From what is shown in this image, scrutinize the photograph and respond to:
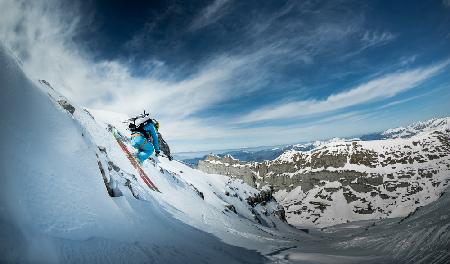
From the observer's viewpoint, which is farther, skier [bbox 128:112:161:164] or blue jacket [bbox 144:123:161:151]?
blue jacket [bbox 144:123:161:151]

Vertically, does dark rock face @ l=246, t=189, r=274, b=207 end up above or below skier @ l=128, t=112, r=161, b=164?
below

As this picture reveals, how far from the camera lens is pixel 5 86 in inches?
471

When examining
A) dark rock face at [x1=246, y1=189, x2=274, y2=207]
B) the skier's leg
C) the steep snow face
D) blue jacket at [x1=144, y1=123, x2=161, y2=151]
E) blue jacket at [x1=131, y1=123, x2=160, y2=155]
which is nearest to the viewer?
the steep snow face

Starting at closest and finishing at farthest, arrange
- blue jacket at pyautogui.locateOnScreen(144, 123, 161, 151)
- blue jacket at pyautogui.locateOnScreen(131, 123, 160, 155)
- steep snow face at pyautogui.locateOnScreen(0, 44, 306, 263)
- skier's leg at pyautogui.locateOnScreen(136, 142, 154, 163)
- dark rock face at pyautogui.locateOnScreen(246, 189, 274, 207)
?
steep snow face at pyautogui.locateOnScreen(0, 44, 306, 263)
blue jacket at pyautogui.locateOnScreen(131, 123, 160, 155)
blue jacket at pyautogui.locateOnScreen(144, 123, 161, 151)
skier's leg at pyautogui.locateOnScreen(136, 142, 154, 163)
dark rock face at pyautogui.locateOnScreen(246, 189, 274, 207)

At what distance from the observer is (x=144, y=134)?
21.0 m

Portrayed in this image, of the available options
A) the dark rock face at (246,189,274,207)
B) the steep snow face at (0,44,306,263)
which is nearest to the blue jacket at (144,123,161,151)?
the steep snow face at (0,44,306,263)

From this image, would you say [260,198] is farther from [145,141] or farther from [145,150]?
[145,141]

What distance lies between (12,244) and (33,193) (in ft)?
11.7

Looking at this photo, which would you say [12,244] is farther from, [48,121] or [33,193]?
[48,121]

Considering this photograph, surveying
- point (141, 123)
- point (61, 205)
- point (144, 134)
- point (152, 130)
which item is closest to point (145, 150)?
point (144, 134)

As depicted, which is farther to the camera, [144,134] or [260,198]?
[260,198]

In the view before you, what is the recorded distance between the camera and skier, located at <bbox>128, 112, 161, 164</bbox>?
20.6 m

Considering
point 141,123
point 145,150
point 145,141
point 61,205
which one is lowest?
point 61,205

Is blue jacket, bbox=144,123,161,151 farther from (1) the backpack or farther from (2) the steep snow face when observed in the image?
(2) the steep snow face
